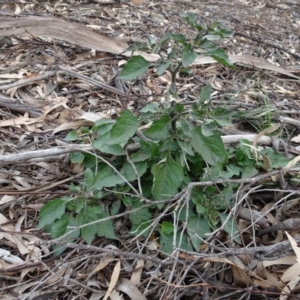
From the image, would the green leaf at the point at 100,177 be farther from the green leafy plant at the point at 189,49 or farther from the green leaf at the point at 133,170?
the green leafy plant at the point at 189,49

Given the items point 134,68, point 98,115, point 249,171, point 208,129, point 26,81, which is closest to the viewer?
point 208,129

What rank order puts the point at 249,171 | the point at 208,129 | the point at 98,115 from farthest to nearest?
the point at 98,115, the point at 249,171, the point at 208,129

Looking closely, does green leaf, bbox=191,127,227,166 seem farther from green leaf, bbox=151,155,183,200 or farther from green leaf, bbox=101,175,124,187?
green leaf, bbox=101,175,124,187

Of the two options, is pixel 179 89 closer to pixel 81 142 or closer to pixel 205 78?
pixel 205 78

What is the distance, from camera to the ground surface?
1274 mm

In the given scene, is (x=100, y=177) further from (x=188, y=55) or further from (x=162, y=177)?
(x=188, y=55)

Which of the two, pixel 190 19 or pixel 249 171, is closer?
pixel 190 19

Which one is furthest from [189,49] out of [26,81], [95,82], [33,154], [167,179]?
[26,81]

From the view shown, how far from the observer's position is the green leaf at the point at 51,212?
4.49 ft

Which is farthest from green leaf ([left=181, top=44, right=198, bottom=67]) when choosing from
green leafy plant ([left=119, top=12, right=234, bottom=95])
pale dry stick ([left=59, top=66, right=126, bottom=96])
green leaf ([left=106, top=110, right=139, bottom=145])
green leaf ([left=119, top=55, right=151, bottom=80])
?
pale dry stick ([left=59, top=66, right=126, bottom=96])

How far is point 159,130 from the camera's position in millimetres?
1373

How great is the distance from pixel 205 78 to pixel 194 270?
1396mm

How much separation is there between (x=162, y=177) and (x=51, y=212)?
367 mm

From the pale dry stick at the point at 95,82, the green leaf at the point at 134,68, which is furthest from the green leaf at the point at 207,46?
the pale dry stick at the point at 95,82
